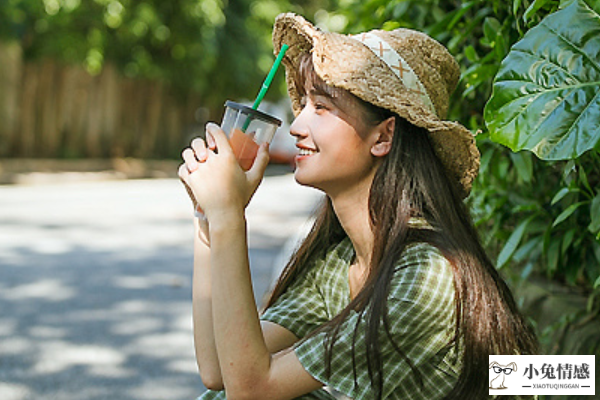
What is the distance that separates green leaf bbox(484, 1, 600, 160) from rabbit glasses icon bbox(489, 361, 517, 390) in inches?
20.4

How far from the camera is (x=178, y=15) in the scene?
1617cm

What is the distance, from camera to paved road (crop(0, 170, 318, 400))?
3.78 metres

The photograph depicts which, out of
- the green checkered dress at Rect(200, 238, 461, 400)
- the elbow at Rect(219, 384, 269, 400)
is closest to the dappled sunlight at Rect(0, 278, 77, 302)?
the elbow at Rect(219, 384, 269, 400)

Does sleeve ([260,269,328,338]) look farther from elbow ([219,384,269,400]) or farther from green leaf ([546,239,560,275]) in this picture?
green leaf ([546,239,560,275])

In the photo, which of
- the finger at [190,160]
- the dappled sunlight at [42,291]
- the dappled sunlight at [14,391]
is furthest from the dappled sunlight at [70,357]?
the finger at [190,160]

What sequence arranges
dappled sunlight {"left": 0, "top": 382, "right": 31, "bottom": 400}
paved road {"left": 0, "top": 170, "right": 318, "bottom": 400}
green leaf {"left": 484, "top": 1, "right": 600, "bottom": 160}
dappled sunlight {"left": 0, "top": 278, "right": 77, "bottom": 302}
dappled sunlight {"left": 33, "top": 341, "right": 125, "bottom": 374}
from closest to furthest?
green leaf {"left": 484, "top": 1, "right": 600, "bottom": 160}
dappled sunlight {"left": 0, "top": 382, "right": 31, "bottom": 400}
paved road {"left": 0, "top": 170, "right": 318, "bottom": 400}
dappled sunlight {"left": 33, "top": 341, "right": 125, "bottom": 374}
dappled sunlight {"left": 0, "top": 278, "right": 77, "bottom": 302}

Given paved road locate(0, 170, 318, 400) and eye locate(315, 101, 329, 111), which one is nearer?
eye locate(315, 101, 329, 111)

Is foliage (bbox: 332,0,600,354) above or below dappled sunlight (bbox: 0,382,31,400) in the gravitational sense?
above

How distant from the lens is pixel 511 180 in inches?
113

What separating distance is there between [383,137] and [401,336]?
484 millimetres

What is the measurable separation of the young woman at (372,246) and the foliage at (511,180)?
0.36m

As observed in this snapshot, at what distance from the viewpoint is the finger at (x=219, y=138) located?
1.80 metres

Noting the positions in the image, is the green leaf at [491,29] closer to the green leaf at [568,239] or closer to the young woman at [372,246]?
the young woman at [372,246]

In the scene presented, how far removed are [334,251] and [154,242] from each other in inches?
225
